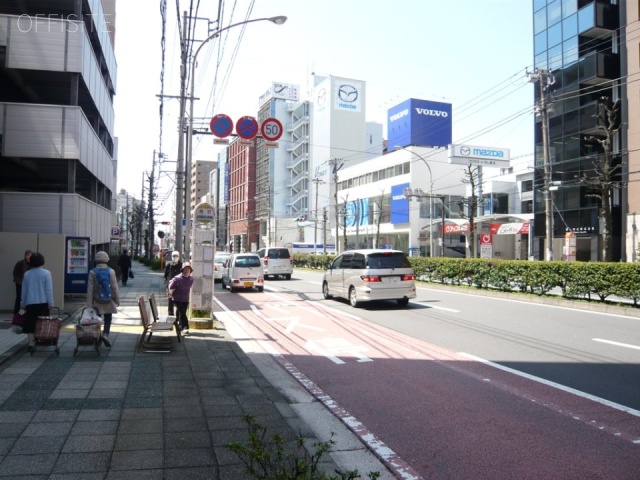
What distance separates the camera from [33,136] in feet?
53.8

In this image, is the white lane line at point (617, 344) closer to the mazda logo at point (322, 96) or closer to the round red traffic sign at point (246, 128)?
the round red traffic sign at point (246, 128)

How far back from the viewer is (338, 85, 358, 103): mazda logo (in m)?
89.8

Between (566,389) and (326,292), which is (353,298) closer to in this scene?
(326,292)

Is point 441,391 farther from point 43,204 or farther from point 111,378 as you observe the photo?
point 43,204

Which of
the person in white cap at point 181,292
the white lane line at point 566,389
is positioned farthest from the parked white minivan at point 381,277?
the white lane line at point 566,389

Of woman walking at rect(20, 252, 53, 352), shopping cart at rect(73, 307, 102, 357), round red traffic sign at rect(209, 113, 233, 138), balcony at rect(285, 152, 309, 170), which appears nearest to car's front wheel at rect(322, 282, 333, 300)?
round red traffic sign at rect(209, 113, 233, 138)

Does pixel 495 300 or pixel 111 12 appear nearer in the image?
pixel 495 300

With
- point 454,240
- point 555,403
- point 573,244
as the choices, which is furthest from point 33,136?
point 454,240

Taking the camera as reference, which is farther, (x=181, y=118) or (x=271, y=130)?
(x=181, y=118)

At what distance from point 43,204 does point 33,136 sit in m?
2.18

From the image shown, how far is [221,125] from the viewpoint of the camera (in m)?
15.8

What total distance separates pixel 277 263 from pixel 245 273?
8545 mm

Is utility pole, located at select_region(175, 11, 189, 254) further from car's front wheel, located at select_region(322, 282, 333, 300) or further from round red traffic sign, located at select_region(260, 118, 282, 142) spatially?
car's front wheel, located at select_region(322, 282, 333, 300)

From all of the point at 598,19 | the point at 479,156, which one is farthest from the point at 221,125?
the point at 479,156
